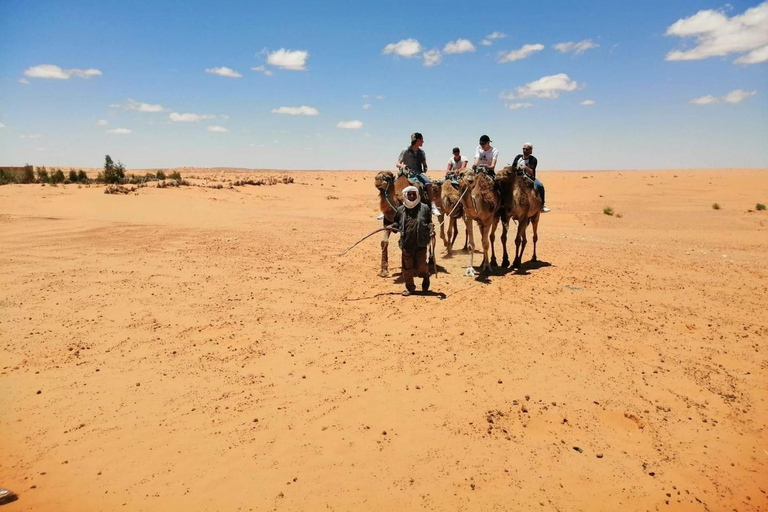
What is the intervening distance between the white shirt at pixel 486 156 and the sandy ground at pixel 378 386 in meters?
2.41

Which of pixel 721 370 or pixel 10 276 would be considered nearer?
pixel 721 370

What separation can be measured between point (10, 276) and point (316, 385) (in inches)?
310

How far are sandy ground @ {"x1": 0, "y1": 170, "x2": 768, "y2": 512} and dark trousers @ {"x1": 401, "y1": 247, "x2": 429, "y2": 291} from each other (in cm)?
46

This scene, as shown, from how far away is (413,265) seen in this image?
832cm

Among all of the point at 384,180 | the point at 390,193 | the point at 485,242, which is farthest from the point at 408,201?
the point at 485,242

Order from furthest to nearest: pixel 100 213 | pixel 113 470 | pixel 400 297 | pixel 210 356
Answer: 1. pixel 100 213
2. pixel 400 297
3. pixel 210 356
4. pixel 113 470

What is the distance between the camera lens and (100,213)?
→ 1888 centimetres

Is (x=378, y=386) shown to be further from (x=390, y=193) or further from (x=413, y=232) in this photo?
(x=390, y=193)

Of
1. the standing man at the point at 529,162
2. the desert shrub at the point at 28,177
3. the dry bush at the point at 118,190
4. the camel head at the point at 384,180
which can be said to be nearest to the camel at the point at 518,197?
the standing man at the point at 529,162

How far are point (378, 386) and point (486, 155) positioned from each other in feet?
21.0

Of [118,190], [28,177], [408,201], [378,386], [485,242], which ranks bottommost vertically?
[378,386]

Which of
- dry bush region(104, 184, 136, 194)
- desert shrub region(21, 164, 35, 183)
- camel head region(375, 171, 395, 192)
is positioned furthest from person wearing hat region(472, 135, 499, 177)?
desert shrub region(21, 164, 35, 183)

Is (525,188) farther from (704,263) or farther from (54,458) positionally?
(54,458)

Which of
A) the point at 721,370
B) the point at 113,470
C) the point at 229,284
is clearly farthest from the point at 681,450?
the point at 229,284
